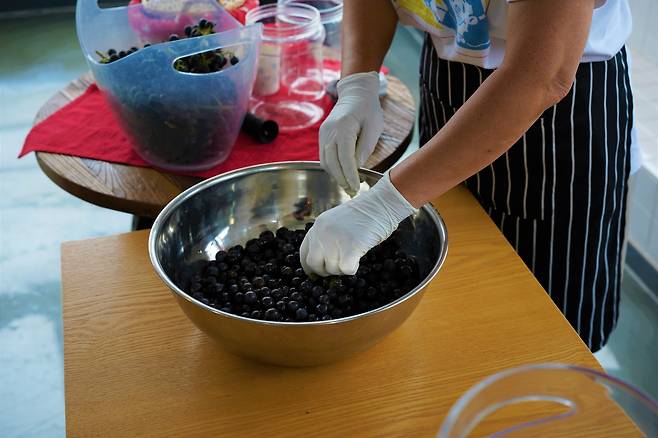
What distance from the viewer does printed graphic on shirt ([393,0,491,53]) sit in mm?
1190

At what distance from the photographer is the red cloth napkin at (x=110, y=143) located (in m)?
1.61

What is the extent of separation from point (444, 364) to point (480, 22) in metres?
0.56

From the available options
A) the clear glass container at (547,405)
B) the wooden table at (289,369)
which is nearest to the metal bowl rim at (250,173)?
the wooden table at (289,369)

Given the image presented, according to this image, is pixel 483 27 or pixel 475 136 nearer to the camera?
pixel 475 136

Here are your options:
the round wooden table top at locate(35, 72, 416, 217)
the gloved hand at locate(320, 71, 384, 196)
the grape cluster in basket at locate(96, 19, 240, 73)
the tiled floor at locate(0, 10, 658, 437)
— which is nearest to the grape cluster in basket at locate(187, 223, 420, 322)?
the gloved hand at locate(320, 71, 384, 196)

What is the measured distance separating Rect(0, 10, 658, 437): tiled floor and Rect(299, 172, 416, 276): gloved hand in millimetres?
1272

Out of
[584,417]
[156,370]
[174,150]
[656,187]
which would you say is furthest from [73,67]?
[584,417]

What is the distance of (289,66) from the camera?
1847 millimetres

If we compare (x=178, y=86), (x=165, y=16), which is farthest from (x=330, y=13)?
(x=178, y=86)

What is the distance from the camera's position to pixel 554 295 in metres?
1.53

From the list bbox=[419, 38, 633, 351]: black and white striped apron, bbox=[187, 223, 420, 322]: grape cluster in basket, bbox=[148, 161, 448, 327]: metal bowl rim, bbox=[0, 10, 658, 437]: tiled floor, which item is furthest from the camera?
bbox=[0, 10, 658, 437]: tiled floor

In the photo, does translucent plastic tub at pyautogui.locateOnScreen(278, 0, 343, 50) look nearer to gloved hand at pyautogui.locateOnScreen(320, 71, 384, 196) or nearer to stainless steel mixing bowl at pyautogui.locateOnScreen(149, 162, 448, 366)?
gloved hand at pyautogui.locateOnScreen(320, 71, 384, 196)

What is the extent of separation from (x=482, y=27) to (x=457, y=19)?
0.05m

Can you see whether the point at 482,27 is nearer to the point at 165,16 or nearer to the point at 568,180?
the point at 568,180
